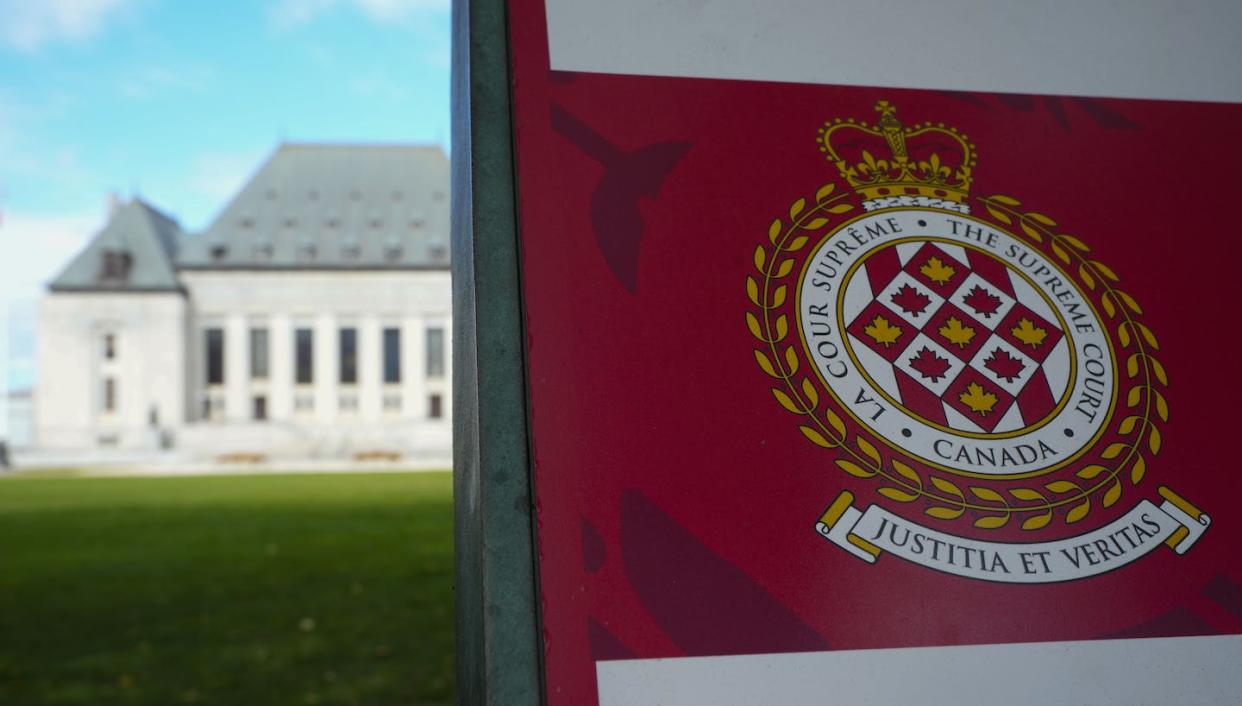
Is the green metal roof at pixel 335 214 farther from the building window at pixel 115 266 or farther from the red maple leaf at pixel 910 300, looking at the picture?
the red maple leaf at pixel 910 300

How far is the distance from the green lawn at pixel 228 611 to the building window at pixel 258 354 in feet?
82.9

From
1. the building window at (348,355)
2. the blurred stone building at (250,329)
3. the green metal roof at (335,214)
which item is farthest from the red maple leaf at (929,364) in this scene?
the building window at (348,355)

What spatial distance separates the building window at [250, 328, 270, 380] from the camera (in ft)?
105

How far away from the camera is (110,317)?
→ 3186cm

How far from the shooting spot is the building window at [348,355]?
105 ft

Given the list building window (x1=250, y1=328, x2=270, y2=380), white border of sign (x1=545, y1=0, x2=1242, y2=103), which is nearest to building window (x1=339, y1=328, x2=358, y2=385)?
building window (x1=250, y1=328, x2=270, y2=380)

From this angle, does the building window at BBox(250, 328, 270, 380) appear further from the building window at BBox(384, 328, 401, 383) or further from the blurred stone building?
the building window at BBox(384, 328, 401, 383)

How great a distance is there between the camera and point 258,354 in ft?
105

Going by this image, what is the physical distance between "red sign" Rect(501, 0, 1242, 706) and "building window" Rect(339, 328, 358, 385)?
32284mm

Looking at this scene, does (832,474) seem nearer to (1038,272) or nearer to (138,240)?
(1038,272)

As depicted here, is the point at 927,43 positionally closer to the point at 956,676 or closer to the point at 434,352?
the point at 956,676

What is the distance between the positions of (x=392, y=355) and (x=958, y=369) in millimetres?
32395

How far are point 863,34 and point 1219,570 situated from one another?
0.69 m

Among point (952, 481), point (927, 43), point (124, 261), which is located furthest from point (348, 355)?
point (952, 481)
